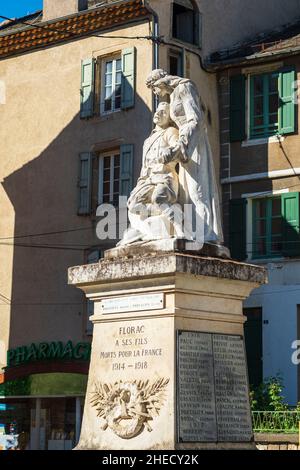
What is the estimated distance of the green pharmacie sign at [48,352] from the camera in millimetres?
32219

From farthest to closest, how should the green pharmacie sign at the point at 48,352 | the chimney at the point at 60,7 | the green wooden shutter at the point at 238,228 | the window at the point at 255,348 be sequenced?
the chimney at the point at 60,7
the green pharmacie sign at the point at 48,352
the green wooden shutter at the point at 238,228
the window at the point at 255,348

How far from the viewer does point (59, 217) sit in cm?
3362

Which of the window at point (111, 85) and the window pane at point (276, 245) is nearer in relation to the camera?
the window pane at point (276, 245)

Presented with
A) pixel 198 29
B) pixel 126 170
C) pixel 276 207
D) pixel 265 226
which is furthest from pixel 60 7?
Answer: pixel 265 226

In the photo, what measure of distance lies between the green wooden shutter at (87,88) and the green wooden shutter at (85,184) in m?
1.25

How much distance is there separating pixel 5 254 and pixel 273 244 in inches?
335

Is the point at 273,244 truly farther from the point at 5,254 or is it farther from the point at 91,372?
the point at 91,372

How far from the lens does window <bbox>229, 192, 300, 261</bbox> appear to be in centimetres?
3042

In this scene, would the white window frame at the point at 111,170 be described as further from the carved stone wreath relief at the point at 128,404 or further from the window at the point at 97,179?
the carved stone wreath relief at the point at 128,404

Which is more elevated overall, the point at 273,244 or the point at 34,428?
the point at 273,244

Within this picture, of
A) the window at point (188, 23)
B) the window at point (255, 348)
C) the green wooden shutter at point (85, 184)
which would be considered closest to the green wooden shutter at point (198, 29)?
the window at point (188, 23)

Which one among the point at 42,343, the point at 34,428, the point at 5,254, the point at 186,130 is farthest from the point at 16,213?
the point at 186,130

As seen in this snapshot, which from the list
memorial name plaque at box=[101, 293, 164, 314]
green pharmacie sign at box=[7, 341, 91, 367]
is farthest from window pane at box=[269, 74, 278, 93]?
memorial name plaque at box=[101, 293, 164, 314]
